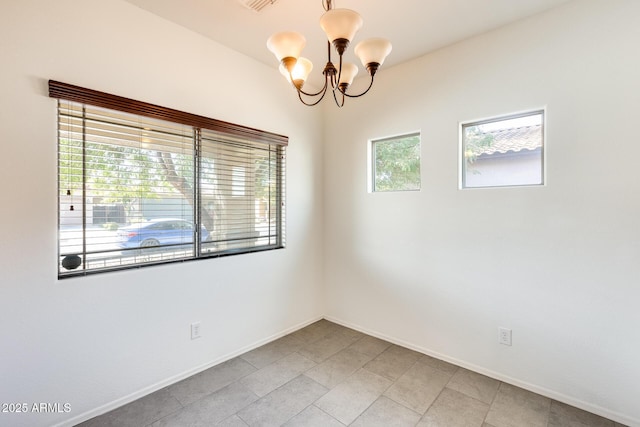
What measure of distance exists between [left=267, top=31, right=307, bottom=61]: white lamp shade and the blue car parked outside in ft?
4.93

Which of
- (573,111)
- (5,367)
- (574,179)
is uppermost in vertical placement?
(573,111)

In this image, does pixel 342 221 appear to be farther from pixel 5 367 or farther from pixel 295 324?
pixel 5 367

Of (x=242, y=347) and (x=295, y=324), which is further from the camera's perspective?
(x=295, y=324)

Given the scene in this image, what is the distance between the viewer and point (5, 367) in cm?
156

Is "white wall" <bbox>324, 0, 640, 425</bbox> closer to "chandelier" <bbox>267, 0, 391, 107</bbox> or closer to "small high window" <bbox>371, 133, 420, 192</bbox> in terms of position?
"small high window" <bbox>371, 133, 420, 192</bbox>

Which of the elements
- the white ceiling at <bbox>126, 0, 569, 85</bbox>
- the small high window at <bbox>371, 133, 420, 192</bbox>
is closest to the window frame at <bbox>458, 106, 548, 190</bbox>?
the small high window at <bbox>371, 133, 420, 192</bbox>

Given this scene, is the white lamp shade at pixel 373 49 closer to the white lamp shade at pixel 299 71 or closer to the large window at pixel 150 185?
the white lamp shade at pixel 299 71

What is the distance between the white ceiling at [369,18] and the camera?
1.96 metres

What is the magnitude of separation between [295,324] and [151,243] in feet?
5.73

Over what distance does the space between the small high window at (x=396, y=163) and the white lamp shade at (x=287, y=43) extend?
1669mm

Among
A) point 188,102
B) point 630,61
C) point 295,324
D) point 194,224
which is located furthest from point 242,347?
point 630,61

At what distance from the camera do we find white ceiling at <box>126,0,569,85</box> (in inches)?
77.4

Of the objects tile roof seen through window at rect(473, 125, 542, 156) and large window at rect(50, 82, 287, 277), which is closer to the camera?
large window at rect(50, 82, 287, 277)

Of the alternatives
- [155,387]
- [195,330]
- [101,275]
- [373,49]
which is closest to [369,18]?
[373,49]
